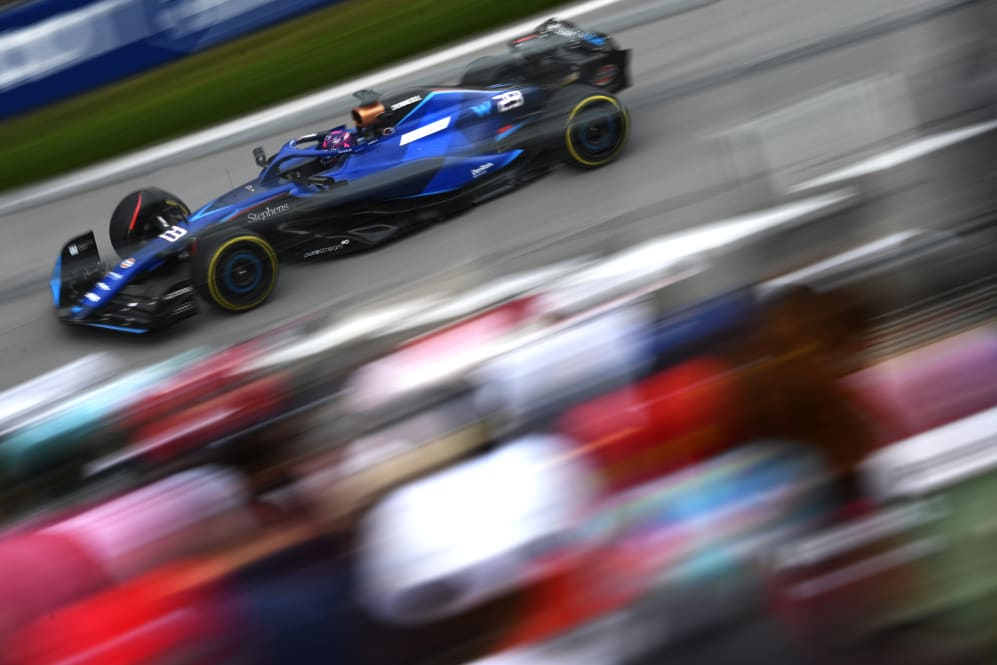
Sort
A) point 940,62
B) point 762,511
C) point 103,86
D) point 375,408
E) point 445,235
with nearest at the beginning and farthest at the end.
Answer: point 762,511 < point 375,408 < point 940,62 < point 445,235 < point 103,86

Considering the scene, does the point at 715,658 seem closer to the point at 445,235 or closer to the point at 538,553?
the point at 538,553

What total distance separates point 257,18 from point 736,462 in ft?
19.3

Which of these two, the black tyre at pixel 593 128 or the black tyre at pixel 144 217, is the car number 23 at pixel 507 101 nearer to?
the black tyre at pixel 593 128

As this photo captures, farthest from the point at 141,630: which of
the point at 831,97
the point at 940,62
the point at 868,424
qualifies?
the point at 940,62

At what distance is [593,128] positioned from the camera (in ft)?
14.2

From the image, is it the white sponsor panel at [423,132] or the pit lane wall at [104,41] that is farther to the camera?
the pit lane wall at [104,41]

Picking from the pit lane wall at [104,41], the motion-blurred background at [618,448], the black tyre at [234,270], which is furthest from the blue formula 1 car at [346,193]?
the pit lane wall at [104,41]

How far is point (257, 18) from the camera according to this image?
7090mm

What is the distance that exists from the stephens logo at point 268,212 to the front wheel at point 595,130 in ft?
4.04

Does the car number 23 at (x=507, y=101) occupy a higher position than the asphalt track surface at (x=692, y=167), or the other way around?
the car number 23 at (x=507, y=101)

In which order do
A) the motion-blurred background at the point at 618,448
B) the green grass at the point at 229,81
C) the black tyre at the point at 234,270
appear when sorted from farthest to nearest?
the green grass at the point at 229,81 → the black tyre at the point at 234,270 → the motion-blurred background at the point at 618,448

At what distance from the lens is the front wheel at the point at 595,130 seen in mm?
4301

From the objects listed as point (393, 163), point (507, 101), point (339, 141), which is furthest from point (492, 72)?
point (339, 141)

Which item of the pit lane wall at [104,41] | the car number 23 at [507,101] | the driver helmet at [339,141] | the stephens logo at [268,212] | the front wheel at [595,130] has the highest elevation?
the pit lane wall at [104,41]
